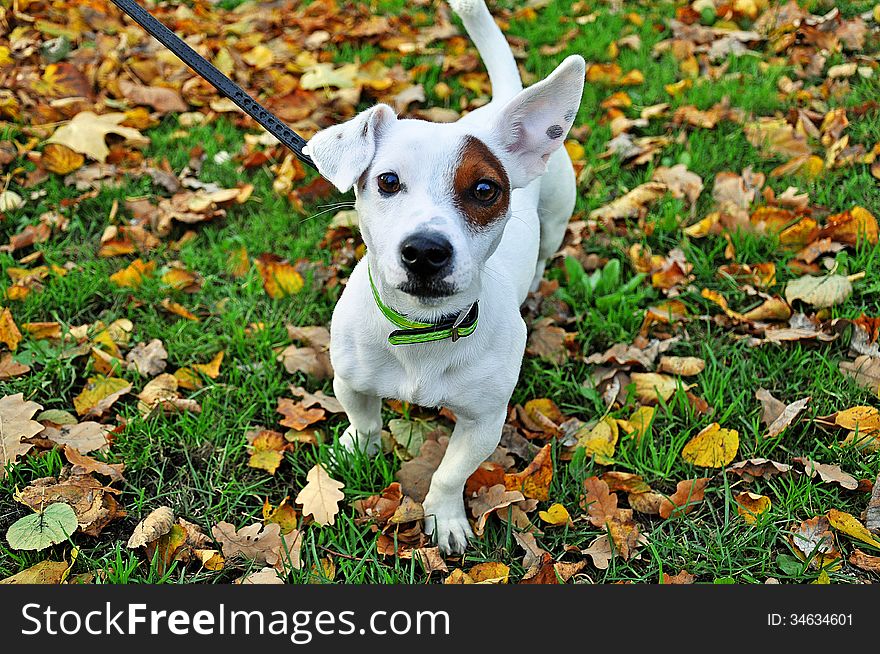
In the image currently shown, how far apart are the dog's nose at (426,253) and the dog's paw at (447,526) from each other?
1.08 m

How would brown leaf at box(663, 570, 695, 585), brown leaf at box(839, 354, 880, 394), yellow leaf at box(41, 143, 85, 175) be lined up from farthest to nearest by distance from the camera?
yellow leaf at box(41, 143, 85, 175) → brown leaf at box(839, 354, 880, 394) → brown leaf at box(663, 570, 695, 585)

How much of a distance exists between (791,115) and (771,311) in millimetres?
1968

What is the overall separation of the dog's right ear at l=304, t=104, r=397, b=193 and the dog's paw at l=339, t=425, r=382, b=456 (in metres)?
1.12

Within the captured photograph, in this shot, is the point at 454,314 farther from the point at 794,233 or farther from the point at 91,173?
the point at 91,173

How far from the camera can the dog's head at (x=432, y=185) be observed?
6.52 feet

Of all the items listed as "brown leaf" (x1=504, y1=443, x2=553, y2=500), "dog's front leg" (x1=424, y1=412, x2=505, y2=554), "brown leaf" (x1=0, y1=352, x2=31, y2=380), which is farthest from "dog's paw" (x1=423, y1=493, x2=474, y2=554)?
"brown leaf" (x1=0, y1=352, x2=31, y2=380)

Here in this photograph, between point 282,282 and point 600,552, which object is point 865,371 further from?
point 282,282

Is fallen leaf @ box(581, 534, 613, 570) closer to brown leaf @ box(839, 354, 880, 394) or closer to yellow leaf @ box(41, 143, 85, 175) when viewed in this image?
brown leaf @ box(839, 354, 880, 394)

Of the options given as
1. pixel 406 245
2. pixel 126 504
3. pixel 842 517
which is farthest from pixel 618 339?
pixel 126 504

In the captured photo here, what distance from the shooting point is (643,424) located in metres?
3.09

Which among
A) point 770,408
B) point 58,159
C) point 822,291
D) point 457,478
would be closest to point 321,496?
point 457,478

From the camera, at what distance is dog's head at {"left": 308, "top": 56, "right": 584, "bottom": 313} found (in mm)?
1988

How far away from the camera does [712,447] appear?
9.75ft

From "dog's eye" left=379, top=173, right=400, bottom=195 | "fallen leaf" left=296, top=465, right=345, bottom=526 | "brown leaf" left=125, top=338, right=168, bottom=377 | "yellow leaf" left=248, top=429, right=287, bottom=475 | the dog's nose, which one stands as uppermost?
"dog's eye" left=379, top=173, right=400, bottom=195
